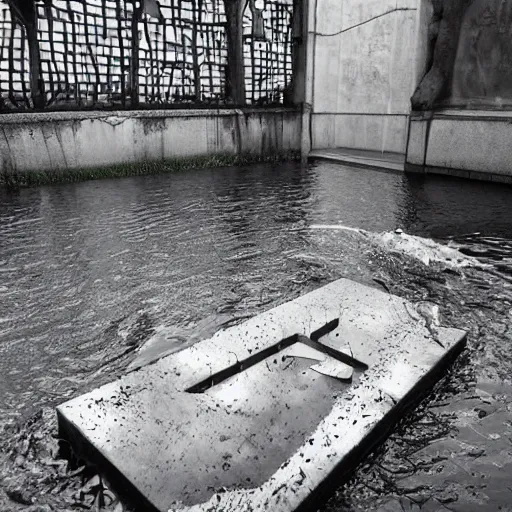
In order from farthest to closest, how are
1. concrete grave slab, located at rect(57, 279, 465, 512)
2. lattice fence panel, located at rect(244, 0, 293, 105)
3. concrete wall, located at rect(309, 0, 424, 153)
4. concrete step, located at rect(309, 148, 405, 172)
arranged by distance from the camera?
concrete wall, located at rect(309, 0, 424, 153), lattice fence panel, located at rect(244, 0, 293, 105), concrete step, located at rect(309, 148, 405, 172), concrete grave slab, located at rect(57, 279, 465, 512)

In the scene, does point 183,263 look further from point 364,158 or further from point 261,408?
point 364,158

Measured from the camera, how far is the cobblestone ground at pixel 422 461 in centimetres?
214

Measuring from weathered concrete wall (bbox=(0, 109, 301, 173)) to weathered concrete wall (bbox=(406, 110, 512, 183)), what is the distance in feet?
11.6

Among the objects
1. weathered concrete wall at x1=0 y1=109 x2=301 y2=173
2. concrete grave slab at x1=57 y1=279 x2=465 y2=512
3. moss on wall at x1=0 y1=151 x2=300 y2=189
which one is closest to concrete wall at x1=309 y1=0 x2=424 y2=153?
→ weathered concrete wall at x1=0 y1=109 x2=301 y2=173

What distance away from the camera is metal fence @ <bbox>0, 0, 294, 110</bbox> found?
908 cm

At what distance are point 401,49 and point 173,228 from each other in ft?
28.6

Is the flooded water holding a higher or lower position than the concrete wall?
lower

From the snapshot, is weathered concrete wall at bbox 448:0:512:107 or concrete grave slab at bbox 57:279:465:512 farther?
weathered concrete wall at bbox 448:0:512:107

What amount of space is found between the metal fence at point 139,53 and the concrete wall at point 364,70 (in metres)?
1.04

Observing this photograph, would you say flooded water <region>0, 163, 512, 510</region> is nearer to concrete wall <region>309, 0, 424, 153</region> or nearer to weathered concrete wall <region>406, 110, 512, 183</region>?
weathered concrete wall <region>406, 110, 512, 183</region>

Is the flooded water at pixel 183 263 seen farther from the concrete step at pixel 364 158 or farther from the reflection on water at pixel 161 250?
the concrete step at pixel 364 158

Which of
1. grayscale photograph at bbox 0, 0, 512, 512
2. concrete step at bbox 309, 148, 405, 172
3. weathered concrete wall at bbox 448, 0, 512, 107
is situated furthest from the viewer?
concrete step at bbox 309, 148, 405, 172

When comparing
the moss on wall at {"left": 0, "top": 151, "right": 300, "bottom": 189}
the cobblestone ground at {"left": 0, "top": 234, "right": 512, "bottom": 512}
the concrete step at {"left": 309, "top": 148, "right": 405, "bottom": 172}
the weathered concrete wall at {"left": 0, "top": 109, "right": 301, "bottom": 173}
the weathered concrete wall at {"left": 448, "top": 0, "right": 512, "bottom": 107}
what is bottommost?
the cobblestone ground at {"left": 0, "top": 234, "right": 512, "bottom": 512}

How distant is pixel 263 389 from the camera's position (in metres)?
2.79
